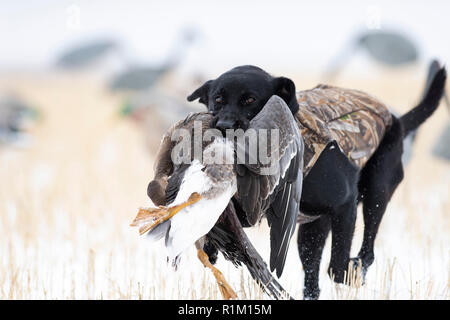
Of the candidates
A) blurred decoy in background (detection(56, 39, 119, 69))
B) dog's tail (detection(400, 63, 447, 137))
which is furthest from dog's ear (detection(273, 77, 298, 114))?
blurred decoy in background (detection(56, 39, 119, 69))

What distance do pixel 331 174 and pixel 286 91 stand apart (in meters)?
0.52

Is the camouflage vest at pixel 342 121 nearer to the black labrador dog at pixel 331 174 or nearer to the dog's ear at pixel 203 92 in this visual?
the black labrador dog at pixel 331 174

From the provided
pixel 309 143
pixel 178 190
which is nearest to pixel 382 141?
pixel 309 143

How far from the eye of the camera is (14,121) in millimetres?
12914

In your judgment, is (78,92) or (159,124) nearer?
(159,124)

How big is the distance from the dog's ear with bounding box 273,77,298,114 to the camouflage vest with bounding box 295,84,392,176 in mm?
98

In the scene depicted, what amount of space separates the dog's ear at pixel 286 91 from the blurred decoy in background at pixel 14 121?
10.3 meters

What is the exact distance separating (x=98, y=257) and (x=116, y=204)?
1910mm

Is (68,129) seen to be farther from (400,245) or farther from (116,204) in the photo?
(400,245)

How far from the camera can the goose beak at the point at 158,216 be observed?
2.31 m

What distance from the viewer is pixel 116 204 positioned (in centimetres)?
702

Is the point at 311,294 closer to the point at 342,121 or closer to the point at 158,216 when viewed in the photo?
the point at 342,121

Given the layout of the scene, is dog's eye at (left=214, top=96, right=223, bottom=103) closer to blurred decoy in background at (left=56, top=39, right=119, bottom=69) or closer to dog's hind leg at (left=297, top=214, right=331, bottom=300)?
dog's hind leg at (left=297, top=214, right=331, bottom=300)

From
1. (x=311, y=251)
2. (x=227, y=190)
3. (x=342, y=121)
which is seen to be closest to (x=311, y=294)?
(x=311, y=251)
